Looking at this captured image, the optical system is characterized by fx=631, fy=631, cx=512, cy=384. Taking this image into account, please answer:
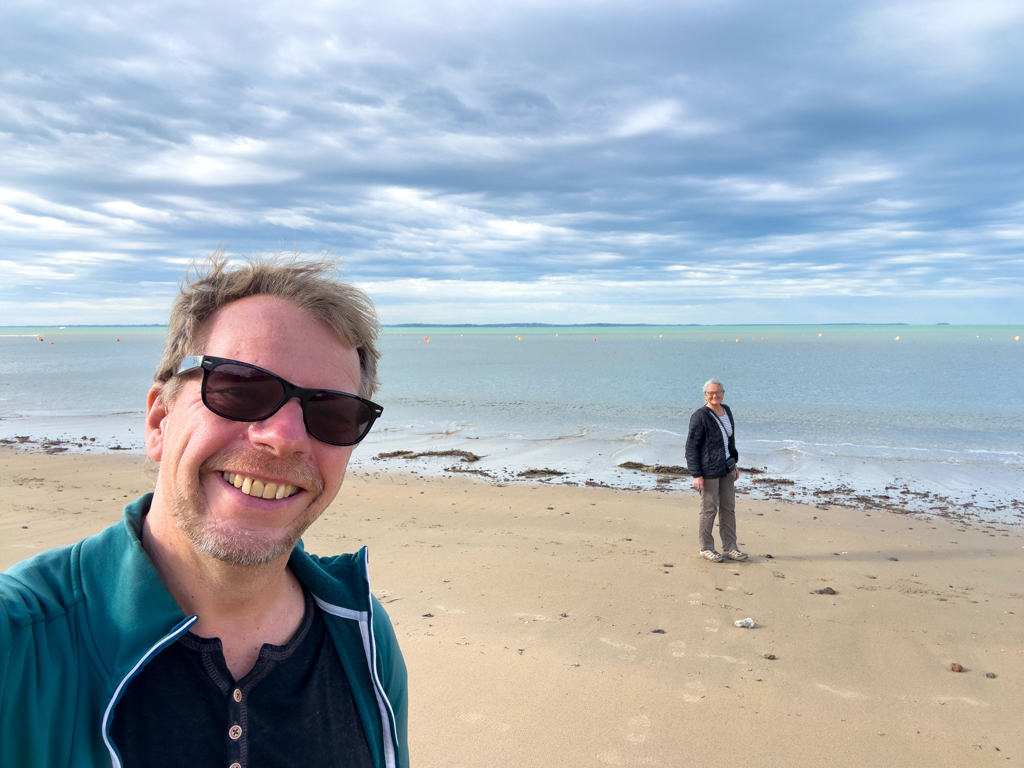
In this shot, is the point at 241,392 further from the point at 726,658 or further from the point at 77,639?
the point at 726,658

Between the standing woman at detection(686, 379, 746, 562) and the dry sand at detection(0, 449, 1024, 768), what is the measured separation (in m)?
0.36

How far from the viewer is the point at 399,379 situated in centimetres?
3847

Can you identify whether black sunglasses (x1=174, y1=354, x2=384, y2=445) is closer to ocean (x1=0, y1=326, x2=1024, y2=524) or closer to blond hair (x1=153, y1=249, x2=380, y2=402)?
blond hair (x1=153, y1=249, x2=380, y2=402)

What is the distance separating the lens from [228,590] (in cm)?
157

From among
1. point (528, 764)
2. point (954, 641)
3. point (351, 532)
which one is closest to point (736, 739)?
point (528, 764)

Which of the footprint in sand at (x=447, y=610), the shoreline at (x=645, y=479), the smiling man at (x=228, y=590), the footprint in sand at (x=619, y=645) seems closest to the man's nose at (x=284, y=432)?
the smiling man at (x=228, y=590)

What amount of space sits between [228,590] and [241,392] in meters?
0.50

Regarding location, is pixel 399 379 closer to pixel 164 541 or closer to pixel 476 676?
pixel 476 676

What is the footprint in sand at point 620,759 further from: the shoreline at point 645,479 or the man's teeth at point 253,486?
the shoreline at point 645,479

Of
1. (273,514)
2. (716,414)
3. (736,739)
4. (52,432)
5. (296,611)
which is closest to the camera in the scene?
(273,514)

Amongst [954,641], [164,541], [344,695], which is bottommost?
[954,641]

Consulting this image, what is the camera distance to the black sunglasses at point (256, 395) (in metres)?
1.64

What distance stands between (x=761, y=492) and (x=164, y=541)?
1177 centimetres

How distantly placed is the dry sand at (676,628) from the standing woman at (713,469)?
363 millimetres
